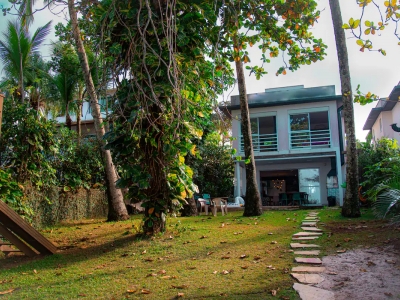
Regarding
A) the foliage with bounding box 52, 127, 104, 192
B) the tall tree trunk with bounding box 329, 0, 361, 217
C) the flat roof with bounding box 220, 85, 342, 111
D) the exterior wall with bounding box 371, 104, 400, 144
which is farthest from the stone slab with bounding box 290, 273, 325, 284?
the exterior wall with bounding box 371, 104, 400, 144

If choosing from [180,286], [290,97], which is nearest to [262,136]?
[290,97]

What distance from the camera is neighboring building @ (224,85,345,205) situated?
1709 cm

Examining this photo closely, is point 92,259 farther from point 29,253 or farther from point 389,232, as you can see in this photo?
point 389,232

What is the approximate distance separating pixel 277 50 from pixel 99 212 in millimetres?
8346

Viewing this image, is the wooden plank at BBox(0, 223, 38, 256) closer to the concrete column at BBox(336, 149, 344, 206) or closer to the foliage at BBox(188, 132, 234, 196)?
the foliage at BBox(188, 132, 234, 196)

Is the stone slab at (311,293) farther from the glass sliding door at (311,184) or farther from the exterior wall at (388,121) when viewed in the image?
the exterior wall at (388,121)

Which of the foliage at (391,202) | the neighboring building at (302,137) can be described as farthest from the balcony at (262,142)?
the foliage at (391,202)

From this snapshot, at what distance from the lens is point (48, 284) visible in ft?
14.9

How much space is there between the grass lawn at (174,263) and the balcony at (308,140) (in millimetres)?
9678

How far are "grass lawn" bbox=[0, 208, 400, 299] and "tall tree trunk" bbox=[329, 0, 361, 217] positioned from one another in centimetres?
116

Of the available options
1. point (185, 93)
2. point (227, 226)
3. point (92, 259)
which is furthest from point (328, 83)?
point (92, 259)

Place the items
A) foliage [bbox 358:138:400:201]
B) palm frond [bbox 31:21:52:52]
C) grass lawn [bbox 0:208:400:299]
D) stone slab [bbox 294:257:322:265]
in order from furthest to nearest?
palm frond [bbox 31:21:52:52] → foliage [bbox 358:138:400:201] → stone slab [bbox 294:257:322:265] → grass lawn [bbox 0:208:400:299]

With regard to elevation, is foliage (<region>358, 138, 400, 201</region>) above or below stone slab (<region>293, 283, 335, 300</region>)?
above

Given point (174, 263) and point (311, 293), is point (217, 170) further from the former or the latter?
point (311, 293)
